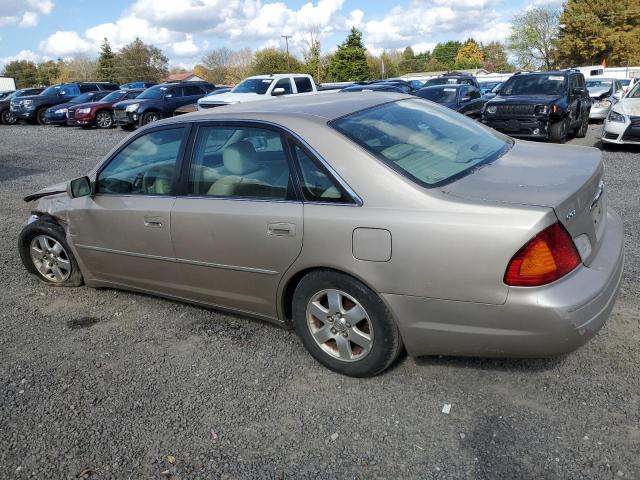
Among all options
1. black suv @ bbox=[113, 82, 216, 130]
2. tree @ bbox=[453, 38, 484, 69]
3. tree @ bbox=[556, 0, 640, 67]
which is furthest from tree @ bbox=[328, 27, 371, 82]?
black suv @ bbox=[113, 82, 216, 130]

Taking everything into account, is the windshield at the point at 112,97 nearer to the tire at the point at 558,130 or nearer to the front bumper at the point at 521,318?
the tire at the point at 558,130

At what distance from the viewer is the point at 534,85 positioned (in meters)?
13.0

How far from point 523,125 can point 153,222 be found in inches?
389

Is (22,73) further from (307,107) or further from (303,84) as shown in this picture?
(307,107)

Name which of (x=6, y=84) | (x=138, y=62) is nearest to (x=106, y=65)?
(x=138, y=62)

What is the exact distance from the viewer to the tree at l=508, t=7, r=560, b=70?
217ft

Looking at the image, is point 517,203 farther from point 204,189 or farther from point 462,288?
point 204,189

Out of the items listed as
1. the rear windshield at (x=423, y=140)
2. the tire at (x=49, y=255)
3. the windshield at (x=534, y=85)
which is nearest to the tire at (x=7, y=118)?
the windshield at (x=534, y=85)

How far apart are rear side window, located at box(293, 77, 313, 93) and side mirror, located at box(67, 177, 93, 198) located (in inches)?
541

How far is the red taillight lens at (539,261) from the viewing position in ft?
8.39

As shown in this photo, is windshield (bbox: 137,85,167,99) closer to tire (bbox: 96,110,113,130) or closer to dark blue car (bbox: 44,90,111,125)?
tire (bbox: 96,110,113,130)

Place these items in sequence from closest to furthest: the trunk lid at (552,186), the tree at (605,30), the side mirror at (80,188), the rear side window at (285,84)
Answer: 1. the trunk lid at (552,186)
2. the side mirror at (80,188)
3. the rear side window at (285,84)
4. the tree at (605,30)

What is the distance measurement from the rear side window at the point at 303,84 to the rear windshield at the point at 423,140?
13.9 meters

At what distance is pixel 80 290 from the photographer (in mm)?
4883
